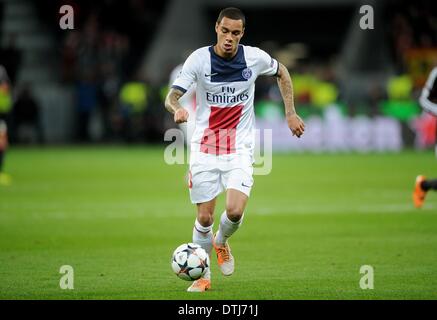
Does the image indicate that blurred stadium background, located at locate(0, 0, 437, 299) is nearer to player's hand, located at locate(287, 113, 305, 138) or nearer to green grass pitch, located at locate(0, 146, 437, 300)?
green grass pitch, located at locate(0, 146, 437, 300)

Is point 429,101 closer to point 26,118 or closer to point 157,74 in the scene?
point 26,118

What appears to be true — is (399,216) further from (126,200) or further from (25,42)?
(25,42)

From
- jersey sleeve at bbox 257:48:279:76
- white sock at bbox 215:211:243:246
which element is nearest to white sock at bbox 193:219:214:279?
white sock at bbox 215:211:243:246

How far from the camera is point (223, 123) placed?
30.8ft

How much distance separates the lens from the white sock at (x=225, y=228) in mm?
9312

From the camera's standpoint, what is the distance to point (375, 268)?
10.1 meters

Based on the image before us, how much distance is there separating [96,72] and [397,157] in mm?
11042

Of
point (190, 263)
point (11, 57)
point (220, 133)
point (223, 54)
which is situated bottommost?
point (190, 263)

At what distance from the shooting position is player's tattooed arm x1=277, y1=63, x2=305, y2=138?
9219 millimetres

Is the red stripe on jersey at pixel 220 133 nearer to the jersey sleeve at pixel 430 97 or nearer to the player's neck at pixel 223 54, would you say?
the player's neck at pixel 223 54

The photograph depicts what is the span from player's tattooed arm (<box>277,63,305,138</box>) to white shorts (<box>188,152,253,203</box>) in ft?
1.72

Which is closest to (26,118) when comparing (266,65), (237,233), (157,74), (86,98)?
(86,98)

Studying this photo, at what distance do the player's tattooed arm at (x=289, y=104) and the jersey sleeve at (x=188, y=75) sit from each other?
83 cm

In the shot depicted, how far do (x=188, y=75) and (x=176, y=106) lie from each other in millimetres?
411
